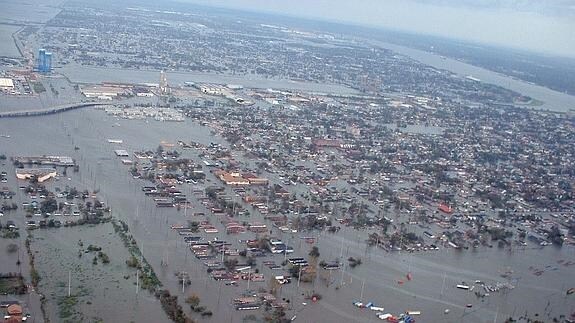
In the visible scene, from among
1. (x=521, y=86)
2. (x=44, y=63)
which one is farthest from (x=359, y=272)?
(x=521, y=86)

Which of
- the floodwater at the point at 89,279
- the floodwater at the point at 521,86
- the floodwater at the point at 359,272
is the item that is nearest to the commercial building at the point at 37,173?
the floodwater at the point at 359,272

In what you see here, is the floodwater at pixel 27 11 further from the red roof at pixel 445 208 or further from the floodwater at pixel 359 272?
the red roof at pixel 445 208

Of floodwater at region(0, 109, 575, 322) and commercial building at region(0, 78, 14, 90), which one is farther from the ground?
commercial building at region(0, 78, 14, 90)

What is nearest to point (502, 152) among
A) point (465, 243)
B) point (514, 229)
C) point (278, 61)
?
point (514, 229)

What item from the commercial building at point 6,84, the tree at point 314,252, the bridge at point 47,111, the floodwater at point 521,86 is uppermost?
the floodwater at point 521,86

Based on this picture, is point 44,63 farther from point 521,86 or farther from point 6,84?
point 521,86

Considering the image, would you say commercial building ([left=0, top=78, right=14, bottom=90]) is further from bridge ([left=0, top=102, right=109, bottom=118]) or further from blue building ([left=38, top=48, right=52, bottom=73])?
blue building ([left=38, top=48, right=52, bottom=73])

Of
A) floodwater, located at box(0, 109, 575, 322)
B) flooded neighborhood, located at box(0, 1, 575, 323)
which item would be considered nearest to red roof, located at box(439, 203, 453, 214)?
flooded neighborhood, located at box(0, 1, 575, 323)

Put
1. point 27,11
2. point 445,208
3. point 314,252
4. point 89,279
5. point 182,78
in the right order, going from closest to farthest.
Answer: point 89,279 < point 314,252 < point 445,208 < point 182,78 < point 27,11
